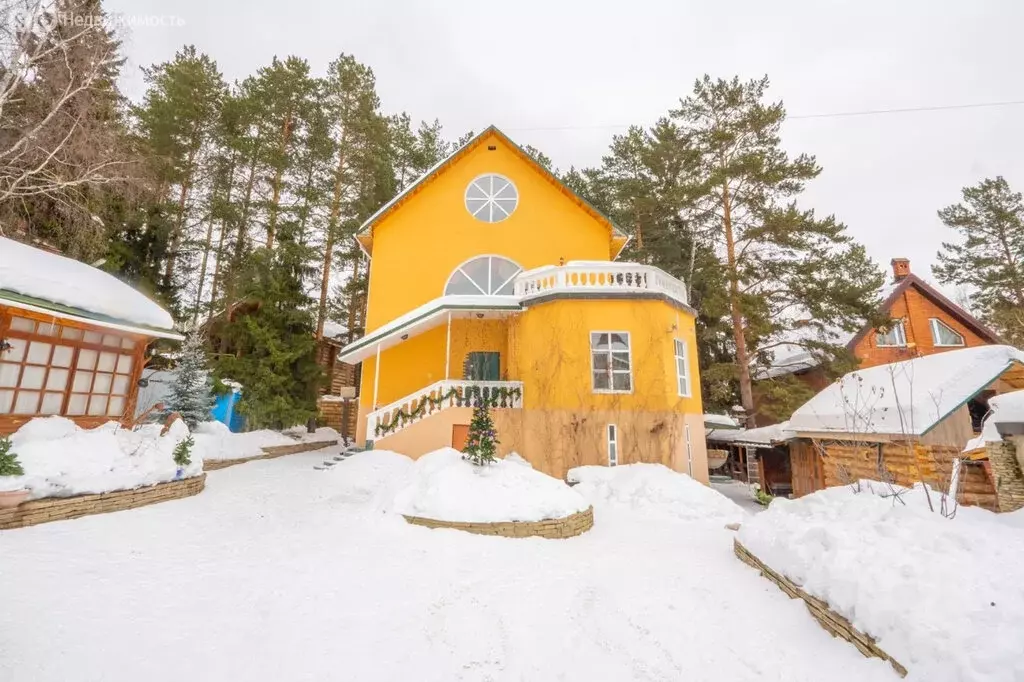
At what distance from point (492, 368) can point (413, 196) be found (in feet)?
24.6

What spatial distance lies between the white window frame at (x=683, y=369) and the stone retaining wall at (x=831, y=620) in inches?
251

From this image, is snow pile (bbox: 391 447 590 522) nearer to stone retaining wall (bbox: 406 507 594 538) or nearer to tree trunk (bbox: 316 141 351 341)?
stone retaining wall (bbox: 406 507 594 538)

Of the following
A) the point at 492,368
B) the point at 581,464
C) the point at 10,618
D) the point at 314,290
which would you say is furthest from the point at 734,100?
the point at 10,618

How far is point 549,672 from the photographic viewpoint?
3.17 m

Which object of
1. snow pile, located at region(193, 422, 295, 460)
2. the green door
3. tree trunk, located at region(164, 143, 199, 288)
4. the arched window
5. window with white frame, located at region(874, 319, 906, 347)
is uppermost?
tree trunk, located at region(164, 143, 199, 288)

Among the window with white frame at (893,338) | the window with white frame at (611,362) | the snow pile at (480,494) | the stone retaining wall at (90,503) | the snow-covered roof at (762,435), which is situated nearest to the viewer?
the stone retaining wall at (90,503)

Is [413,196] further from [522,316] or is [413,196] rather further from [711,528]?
[711,528]

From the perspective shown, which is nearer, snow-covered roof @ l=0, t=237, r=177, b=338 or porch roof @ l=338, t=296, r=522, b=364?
snow-covered roof @ l=0, t=237, r=177, b=338

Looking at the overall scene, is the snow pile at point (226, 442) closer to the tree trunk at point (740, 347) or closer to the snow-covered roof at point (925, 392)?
the snow-covered roof at point (925, 392)

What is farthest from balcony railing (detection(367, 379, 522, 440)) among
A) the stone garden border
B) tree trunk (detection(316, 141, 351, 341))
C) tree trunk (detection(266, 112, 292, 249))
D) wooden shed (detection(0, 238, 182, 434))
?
tree trunk (detection(266, 112, 292, 249))

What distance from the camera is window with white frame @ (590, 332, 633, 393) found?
35.1ft

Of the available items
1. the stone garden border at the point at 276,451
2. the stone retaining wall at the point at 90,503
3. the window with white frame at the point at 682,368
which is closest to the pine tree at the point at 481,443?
the stone retaining wall at the point at 90,503

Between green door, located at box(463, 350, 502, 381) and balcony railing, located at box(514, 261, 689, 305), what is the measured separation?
287cm

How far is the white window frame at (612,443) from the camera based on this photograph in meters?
10.2
